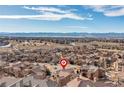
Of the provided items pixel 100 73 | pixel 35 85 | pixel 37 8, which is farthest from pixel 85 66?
pixel 37 8

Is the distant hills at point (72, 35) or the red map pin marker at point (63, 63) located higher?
the distant hills at point (72, 35)

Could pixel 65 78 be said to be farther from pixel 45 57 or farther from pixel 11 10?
pixel 11 10

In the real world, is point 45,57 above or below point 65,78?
above

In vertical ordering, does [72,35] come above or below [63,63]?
above

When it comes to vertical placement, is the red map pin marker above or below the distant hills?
below

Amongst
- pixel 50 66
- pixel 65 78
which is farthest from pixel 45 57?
pixel 65 78

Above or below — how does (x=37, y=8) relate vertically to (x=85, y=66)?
above
